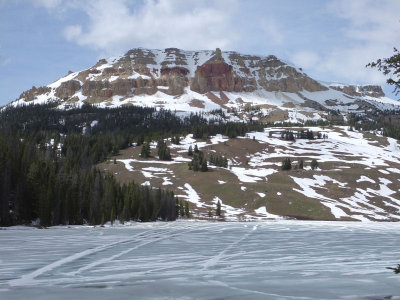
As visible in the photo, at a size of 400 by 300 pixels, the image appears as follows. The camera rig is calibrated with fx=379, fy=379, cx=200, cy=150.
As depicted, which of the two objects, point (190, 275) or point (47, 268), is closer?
point (190, 275)

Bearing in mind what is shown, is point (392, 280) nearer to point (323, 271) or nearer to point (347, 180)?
point (323, 271)

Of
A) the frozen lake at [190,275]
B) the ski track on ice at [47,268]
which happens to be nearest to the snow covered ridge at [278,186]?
the frozen lake at [190,275]

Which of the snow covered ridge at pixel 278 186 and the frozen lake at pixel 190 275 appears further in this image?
the snow covered ridge at pixel 278 186

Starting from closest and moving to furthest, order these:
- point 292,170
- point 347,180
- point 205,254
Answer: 1. point 205,254
2. point 347,180
3. point 292,170

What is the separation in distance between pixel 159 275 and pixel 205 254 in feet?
23.3

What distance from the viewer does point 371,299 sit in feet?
31.6

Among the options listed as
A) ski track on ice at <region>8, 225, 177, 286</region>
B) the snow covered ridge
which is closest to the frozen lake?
ski track on ice at <region>8, 225, 177, 286</region>

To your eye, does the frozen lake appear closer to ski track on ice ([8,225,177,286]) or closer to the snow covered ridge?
ski track on ice ([8,225,177,286])

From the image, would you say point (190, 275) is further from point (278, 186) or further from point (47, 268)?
point (278, 186)

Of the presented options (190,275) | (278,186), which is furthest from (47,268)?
(278,186)

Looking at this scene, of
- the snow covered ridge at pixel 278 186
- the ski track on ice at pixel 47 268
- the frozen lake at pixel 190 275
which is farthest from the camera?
the snow covered ridge at pixel 278 186

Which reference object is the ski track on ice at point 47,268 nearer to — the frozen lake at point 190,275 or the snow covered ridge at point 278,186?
the frozen lake at point 190,275

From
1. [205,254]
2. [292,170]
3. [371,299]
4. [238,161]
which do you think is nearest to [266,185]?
[292,170]

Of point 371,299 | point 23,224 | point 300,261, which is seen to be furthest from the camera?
point 23,224
